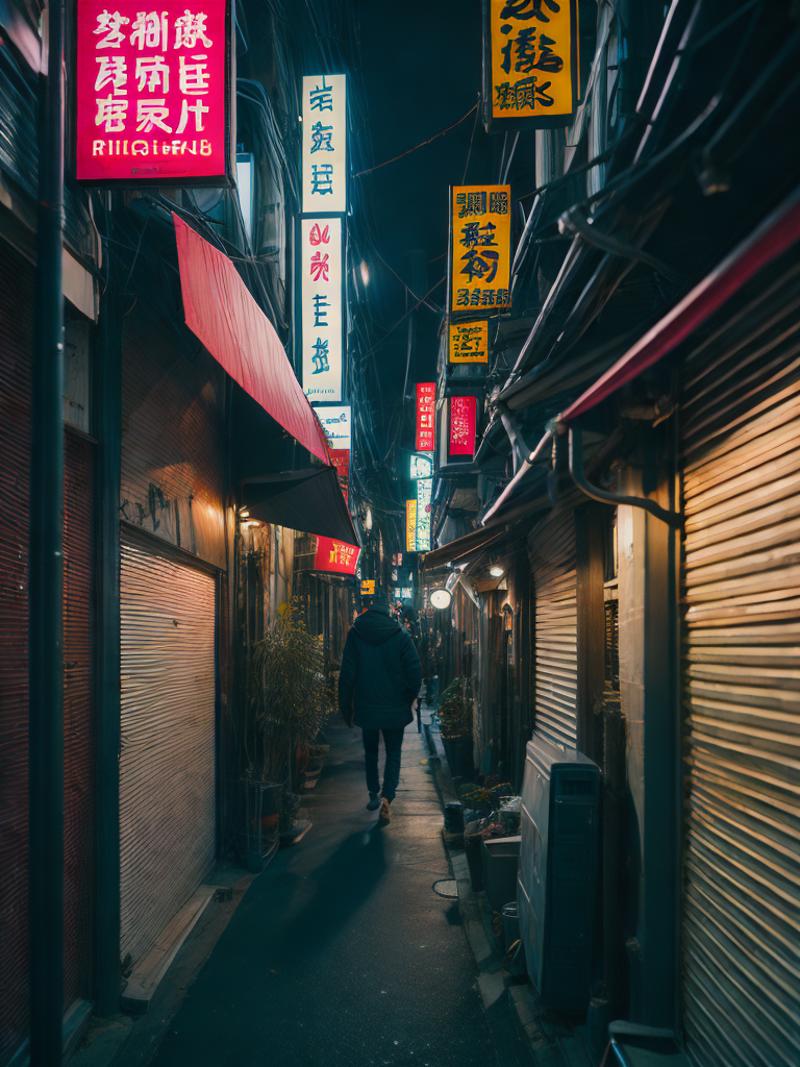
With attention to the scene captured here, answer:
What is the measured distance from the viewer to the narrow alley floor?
5.03 metres

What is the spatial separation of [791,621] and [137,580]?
16.0ft

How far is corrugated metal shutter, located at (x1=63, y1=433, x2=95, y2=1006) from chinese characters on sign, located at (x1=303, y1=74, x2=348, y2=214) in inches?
360

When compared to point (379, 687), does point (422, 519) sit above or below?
above

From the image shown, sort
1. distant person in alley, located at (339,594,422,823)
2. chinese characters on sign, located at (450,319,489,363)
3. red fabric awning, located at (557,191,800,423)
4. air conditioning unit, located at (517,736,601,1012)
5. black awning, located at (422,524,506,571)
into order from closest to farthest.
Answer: red fabric awning, located at (557,191,800,423) < air conditioning unit, located at (517,736,601,1012) < black awning, located at (422,524,506,571) < distant person in alley, located at (339,594,422,823) < chinese characters on sign, located at (450,319,489,363)

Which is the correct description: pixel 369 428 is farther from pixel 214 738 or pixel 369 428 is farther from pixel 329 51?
pixel 214 738

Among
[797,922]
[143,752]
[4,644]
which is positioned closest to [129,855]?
[143,752]

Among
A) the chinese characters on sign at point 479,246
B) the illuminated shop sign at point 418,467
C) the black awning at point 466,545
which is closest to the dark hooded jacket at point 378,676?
the black awning at point 466,545

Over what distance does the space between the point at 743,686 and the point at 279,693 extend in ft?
22.9

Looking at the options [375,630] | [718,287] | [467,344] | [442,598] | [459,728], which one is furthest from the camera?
[442,598]

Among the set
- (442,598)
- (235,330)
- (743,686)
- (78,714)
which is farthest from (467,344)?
(743,686)

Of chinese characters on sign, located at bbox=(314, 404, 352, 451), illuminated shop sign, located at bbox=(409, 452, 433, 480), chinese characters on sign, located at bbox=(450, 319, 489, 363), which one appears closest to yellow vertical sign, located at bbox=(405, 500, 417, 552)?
illuminated shop sign, located at bbox=(409, 452, 433, 480)

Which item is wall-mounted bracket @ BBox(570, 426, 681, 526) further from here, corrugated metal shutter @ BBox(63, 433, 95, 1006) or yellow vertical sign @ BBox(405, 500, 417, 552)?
yellow vertical sign @ BBox(405, 500, 417, 552)

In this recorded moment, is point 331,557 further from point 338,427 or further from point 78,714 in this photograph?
point 78,714

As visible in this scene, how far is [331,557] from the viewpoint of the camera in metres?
17.1
